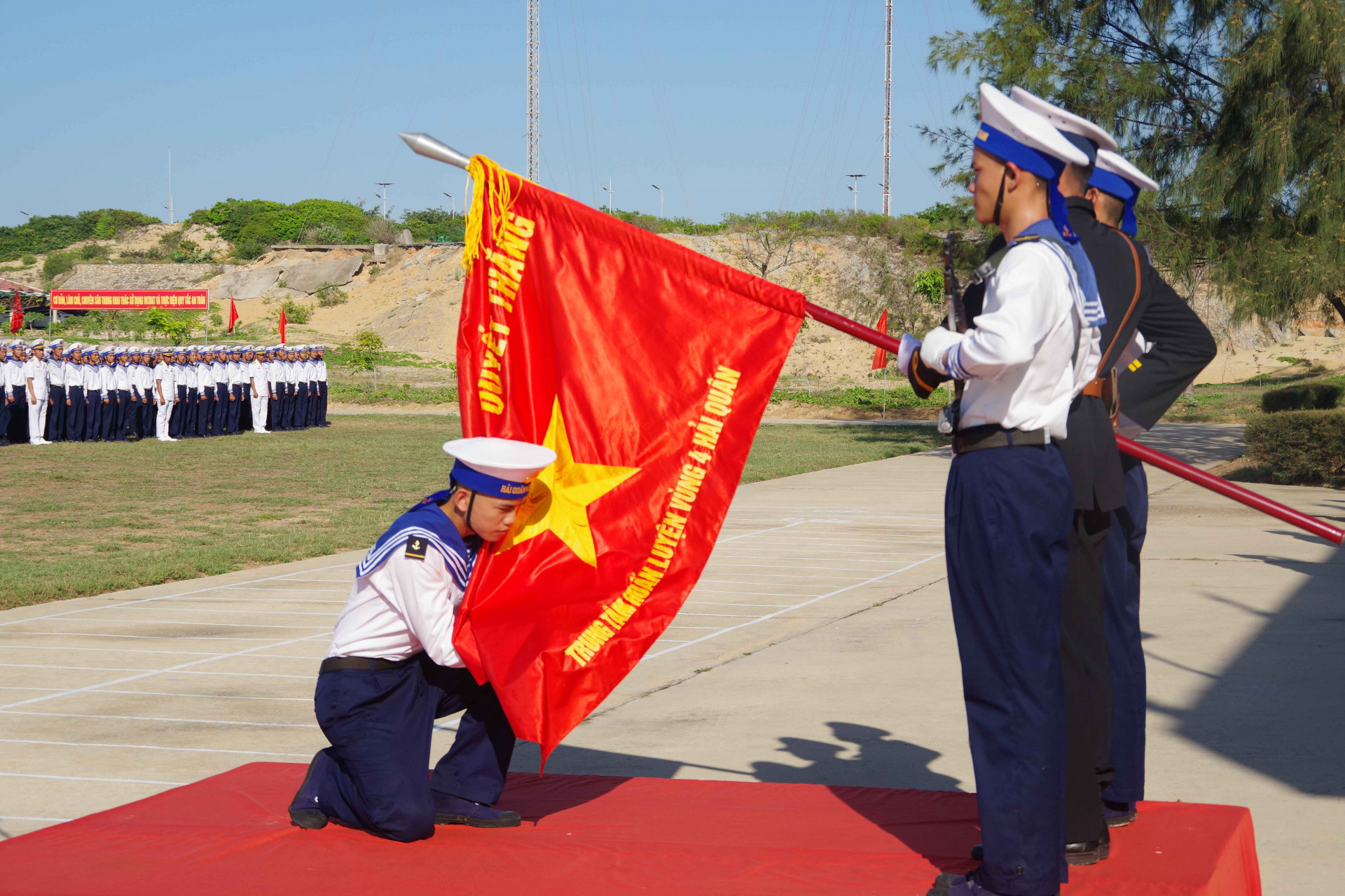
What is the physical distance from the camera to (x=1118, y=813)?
3.68 metres

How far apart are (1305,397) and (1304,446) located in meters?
9.16

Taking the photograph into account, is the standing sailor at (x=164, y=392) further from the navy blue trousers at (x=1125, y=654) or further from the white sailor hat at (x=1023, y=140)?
the white sailor hat at (x=1023, y=140)

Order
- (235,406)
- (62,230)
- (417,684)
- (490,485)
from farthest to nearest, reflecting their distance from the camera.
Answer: (62,230), (235,406), (417,684), (490,485)

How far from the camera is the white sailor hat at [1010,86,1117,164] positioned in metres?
3.22

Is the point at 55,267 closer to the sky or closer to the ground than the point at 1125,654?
closer to the sky

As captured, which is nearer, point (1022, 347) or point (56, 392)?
point (1022, 347)

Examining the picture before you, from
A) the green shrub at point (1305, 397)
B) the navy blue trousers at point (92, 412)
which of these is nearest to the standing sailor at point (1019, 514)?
the green shrub at point (1305, 397)

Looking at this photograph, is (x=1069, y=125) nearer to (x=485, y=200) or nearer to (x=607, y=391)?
(x=607, y=391)

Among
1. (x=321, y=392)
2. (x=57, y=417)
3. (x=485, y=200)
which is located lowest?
(x=57, y=417)

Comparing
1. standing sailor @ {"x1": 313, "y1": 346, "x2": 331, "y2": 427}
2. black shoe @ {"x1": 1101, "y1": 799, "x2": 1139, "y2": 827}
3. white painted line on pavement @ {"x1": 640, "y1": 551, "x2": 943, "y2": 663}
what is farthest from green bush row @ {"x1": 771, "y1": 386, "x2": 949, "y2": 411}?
black shoe @ {"x1": 1101, "y1": 799, "x2": 1139, "y2": 827}

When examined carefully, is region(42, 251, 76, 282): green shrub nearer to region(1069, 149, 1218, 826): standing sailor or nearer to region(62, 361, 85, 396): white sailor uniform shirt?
region(62, 361, 85, 396): white sailor uniform shirt

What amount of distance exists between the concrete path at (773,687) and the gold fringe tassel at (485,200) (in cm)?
234

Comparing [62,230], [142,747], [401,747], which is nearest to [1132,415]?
[401,747]

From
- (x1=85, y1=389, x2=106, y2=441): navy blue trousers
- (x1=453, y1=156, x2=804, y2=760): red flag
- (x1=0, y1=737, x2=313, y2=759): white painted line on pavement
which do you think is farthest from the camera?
(x1=85, y1=389, x2=106, y2=441): navy blue trousers
